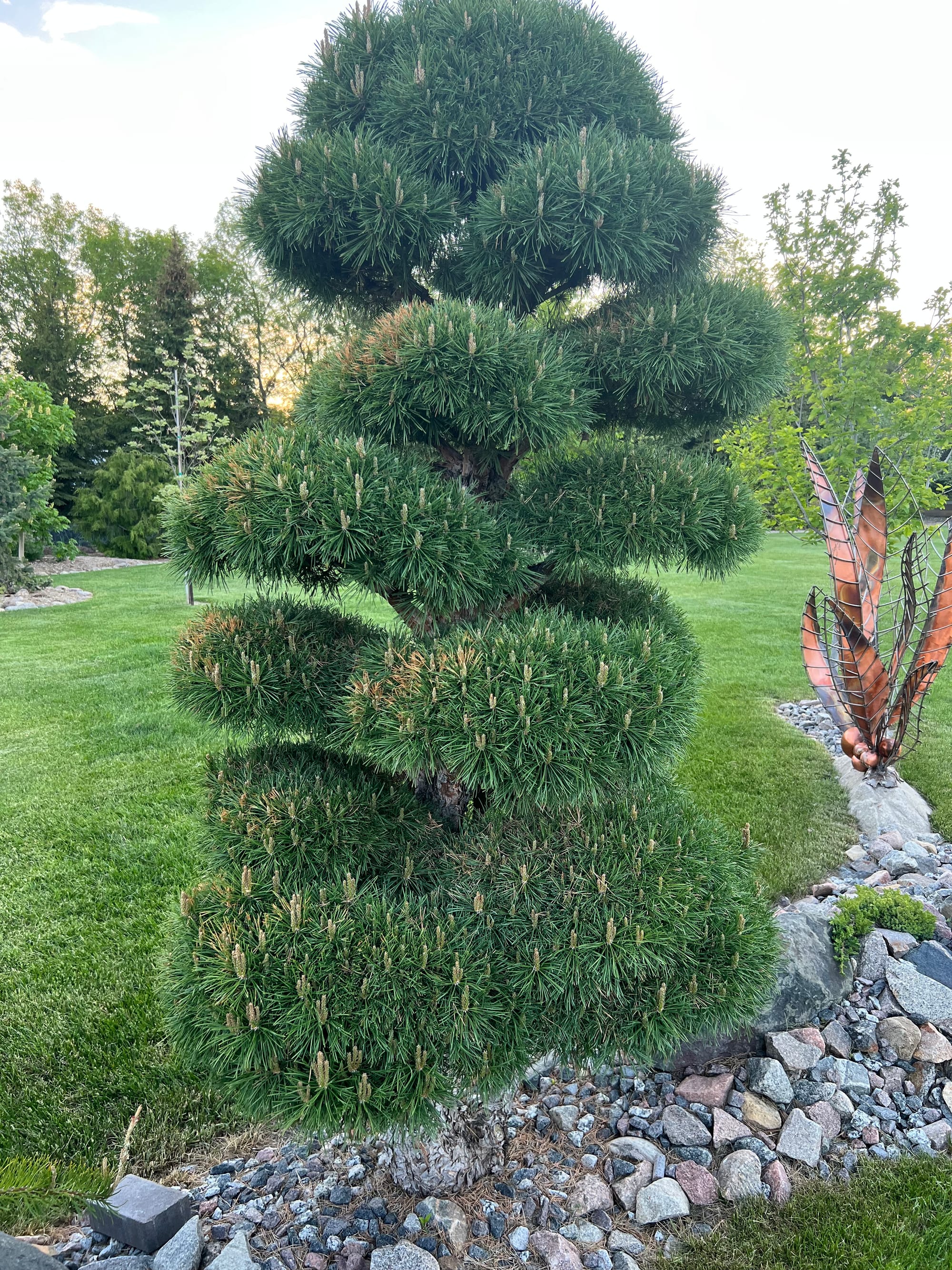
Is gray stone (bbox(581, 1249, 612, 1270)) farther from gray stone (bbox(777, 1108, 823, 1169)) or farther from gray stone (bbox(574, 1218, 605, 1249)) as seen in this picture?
gray stone (bbox(777, 1108, 823, 1169))

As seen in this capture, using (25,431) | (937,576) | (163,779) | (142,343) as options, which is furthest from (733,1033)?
(142,343)

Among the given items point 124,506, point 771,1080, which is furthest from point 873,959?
point 124,506

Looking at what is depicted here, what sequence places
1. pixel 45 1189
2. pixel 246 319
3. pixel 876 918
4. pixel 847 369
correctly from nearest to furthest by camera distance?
pixel 45 1189 → pixel 876 918 → pixel 847 369 → pixel 246 319

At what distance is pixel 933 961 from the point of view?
278 cm

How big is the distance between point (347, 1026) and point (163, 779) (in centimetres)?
420

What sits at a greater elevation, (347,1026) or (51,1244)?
(347,1026)

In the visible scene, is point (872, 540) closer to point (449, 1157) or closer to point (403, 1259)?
point (449, 1157)

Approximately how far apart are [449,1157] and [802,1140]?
1.11m

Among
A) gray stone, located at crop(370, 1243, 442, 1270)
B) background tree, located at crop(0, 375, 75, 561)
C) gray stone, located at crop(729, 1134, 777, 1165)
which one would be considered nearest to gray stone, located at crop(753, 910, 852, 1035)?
gray stone, located at crop(729, 1134, 777, 1165)

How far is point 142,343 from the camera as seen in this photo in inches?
858

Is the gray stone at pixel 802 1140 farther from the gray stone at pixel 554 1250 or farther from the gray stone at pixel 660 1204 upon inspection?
the gray stone at pixel 554 1250

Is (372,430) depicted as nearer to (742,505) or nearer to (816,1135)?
(742,505)

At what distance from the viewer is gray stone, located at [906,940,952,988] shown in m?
2.73

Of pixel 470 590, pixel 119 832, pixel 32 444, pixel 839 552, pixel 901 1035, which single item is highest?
pixel 32 444
